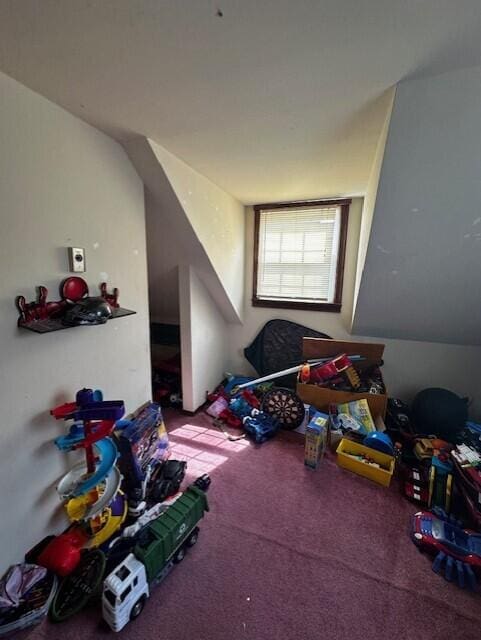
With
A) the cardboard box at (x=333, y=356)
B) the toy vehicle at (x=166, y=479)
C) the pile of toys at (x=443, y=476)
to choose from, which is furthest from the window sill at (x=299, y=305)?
the toy vehicle at (x=166, y=479)

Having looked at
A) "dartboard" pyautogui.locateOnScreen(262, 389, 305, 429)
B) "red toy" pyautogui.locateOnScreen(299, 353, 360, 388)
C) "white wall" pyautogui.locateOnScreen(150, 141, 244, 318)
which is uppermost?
"white wall" pyautogui.locateOnScreen(150, 141, 244, 318)

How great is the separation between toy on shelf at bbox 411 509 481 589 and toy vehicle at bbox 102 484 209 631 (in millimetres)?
1195

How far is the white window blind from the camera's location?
2707mm

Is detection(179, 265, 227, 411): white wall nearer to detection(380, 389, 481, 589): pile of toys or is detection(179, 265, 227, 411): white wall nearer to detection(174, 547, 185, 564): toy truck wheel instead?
detection(174, 547, 185, 564): toy truck wheel

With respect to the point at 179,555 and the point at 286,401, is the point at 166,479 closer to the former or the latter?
the point at 179,555

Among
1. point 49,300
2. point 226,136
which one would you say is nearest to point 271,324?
point 226,136

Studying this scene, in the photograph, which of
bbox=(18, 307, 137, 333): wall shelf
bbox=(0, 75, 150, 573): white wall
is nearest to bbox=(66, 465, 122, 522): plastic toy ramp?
bbox=(0, 75, 150, 573): white wall

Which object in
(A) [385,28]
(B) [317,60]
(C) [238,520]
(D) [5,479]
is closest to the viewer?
(A) [385,28]

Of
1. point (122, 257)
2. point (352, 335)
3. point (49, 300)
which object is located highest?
point (122, 257)

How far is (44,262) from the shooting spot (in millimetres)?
1217

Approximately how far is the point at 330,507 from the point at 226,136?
2247 millimetres

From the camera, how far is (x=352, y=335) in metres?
2.76

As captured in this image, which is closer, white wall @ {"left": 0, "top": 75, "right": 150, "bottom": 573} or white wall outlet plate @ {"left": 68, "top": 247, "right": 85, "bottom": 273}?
white wall @ {"left": 0, "top": 75, "right": 150, "bottom": 573}

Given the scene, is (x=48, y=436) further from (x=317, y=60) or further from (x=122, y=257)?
(x=317, y=60)
